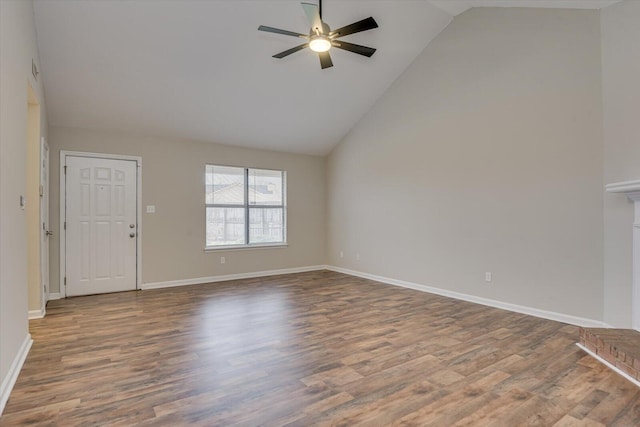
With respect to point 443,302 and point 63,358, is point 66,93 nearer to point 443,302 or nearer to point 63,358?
point 63,358

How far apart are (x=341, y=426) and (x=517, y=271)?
327 centimetres

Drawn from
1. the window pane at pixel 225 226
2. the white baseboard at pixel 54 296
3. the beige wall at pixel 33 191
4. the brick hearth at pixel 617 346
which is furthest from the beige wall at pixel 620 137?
the white baseboard at pixel 54 296

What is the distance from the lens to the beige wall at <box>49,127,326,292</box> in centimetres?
516

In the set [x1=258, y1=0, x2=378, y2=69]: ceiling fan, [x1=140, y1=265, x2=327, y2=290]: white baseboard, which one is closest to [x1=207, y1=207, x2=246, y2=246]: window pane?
[x1=140, y1=265, x2=327, y2=290]: white baseboard

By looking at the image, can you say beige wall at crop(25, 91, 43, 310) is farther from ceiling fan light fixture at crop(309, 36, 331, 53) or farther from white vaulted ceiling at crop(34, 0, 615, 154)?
ceiling fan light fixture at crop(309, 36, 331, 53)

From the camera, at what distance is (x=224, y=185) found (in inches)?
254

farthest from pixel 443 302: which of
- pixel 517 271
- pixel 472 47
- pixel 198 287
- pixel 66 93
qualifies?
pixel 66 93

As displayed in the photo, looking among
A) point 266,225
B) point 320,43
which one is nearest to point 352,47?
point 320,43

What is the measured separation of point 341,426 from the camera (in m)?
1.93

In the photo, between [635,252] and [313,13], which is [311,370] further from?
[635,252]

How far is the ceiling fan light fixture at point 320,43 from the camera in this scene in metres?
3.33

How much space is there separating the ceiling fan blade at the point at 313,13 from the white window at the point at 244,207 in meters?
3.71

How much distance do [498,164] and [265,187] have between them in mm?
4181

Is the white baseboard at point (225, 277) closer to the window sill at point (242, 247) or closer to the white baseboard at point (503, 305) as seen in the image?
the window sill at point (242, 247)
